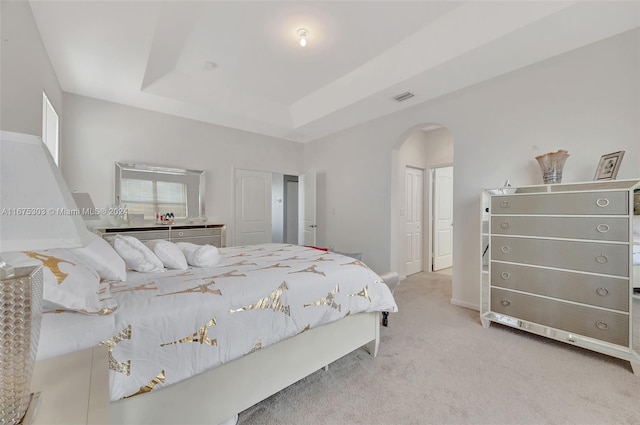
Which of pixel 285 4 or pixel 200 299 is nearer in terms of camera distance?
pixel 200 299

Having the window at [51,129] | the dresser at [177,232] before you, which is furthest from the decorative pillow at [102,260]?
the window at [51,129]

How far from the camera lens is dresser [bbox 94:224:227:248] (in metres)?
3.33

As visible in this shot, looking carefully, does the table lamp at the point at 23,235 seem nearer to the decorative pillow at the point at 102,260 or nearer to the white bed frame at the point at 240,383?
the white bed frame at the point at 240,383

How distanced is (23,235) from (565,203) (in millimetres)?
3148

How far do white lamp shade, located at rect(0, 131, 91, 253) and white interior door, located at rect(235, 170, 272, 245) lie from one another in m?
4.26

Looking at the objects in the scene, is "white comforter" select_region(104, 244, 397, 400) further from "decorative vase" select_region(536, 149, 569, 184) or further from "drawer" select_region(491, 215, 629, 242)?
"decorative vase" select_region(536, 149, 569, 184)

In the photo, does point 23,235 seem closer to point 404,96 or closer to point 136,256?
point 136,256

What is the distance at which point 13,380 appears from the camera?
583 mm

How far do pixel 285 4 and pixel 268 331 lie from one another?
2606 millimetres

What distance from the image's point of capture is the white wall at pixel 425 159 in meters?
4.57

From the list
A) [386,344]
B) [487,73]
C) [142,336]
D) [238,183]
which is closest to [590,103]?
[487,73]

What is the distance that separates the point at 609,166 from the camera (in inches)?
85.5

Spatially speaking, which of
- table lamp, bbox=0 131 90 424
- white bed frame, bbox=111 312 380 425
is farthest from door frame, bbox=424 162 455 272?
table lamp, bbox=0 131 90 424

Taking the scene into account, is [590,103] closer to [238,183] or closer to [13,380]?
[13,380]
